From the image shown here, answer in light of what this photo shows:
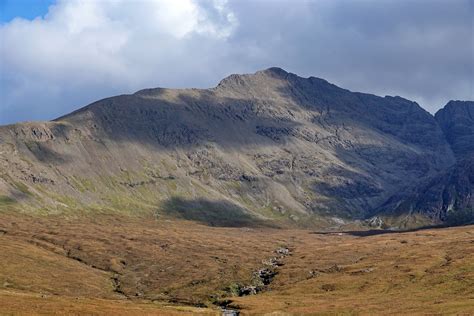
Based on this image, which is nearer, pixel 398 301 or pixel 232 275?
pixel 398 301

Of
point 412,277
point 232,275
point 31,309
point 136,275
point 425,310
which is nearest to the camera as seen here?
point 31,309

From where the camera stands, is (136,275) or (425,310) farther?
(136,275)

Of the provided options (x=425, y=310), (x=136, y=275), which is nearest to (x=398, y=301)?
(x=425, y=310)

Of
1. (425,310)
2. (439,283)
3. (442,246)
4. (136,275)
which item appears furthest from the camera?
(442,246)

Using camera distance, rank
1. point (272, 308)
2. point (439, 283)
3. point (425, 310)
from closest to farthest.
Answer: point (425, 310)
point (272, 308)
point (439, 283)

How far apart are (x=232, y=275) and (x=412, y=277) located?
5361 cm

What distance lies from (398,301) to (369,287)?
2357 cm

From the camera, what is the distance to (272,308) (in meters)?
110

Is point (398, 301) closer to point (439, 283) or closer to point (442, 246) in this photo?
point (439, 283)

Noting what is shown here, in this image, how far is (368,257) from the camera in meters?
191

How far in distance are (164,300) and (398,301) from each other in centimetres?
5572

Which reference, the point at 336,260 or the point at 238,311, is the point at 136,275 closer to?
the point at 336,260

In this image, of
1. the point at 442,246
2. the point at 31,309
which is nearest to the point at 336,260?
the point at 442,246

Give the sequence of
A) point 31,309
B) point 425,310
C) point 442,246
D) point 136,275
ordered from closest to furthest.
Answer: point 31,309 → point 425,310 → point 136,275 → point 442,246
